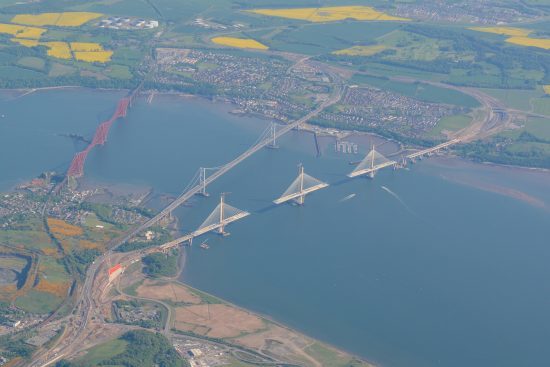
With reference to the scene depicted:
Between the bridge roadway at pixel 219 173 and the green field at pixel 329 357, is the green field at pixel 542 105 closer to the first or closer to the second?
the bridge roadway at pixel 219 173

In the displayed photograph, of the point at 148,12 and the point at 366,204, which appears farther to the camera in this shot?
the point at 148,12

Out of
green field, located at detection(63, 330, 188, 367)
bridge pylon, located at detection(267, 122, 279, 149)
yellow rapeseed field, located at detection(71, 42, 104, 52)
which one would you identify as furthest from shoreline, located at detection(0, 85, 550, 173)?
green field, located at detection(63, 330, 188, 367)

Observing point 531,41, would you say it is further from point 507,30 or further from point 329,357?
point 329,357

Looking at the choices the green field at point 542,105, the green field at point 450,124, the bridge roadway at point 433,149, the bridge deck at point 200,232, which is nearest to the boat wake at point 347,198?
the bridge deck at point 200,232

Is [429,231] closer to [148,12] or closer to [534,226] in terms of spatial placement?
[534,226]

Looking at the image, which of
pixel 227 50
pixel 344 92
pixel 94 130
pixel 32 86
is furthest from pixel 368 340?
pixel 227 50

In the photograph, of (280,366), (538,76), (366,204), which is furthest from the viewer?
(538,76)
